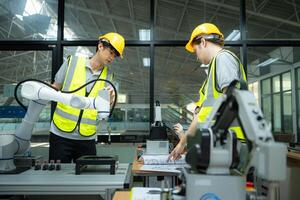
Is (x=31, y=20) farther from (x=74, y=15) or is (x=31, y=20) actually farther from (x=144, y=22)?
(x=144, y=22)

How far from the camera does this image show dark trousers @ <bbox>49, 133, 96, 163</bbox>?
1.97m

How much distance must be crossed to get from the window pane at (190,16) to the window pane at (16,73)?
144cm

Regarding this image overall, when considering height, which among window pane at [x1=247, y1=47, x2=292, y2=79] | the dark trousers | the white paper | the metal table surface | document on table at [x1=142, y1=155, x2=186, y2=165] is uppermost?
window pane at [x1=247, y1=47, x2=292, y2=79]

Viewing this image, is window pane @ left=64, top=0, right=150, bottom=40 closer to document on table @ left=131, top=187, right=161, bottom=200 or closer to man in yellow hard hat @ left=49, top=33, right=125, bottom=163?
man in yellow hard hat @ left=49, top=33, right=125, bottom=163

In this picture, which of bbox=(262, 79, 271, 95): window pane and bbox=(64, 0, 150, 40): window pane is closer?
bbox=(64, 0, 150, 40): window pane

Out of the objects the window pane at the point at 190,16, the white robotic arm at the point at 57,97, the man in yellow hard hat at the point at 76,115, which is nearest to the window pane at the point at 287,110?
the window pane at the point at 190,16

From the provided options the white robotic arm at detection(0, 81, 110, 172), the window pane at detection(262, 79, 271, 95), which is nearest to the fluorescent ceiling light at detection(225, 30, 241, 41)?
the white robotic arm at detection(0, 81, 110, 172)

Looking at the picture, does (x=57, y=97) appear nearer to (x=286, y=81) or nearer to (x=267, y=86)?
(x=286, y=81)

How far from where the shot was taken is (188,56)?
405cm

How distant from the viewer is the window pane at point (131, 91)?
344 centimetres

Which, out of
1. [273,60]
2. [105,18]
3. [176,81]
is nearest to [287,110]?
[273,60]

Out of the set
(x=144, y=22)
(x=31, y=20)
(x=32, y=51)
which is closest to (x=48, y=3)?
(x=31, y=20)

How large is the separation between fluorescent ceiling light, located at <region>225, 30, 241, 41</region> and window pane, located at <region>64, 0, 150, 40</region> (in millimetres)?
990

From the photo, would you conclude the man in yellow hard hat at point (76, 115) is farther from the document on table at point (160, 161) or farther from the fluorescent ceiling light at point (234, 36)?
the fluorescent ceiling light at point (234, 36)
